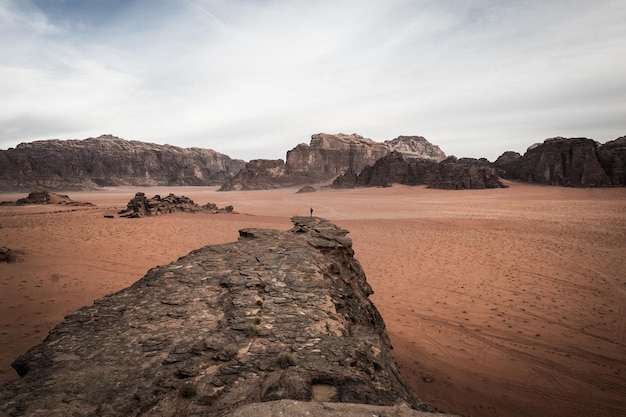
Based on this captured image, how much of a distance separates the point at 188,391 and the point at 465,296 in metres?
10.3

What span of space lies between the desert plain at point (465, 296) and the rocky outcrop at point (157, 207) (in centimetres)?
439

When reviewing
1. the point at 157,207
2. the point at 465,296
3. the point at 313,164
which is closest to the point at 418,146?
the point at 313,164

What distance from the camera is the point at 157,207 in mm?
28406

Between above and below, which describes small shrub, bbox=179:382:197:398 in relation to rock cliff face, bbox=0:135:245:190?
below

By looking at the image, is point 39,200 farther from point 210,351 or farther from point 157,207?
point 210,351

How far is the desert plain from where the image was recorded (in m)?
6.09

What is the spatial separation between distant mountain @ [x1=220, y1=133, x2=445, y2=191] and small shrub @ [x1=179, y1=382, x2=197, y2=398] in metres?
94.2

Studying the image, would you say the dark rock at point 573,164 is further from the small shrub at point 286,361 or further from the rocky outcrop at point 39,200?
the rocky outcrop at point 39,200

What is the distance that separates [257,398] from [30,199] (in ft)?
166

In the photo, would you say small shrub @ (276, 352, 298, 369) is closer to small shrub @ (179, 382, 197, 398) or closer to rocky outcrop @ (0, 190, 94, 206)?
small shrub @ (179, 382, 197, 398)

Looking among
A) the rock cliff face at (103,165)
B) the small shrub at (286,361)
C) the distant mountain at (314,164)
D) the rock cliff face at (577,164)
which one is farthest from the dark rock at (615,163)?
the rock cliff face at (103,165)

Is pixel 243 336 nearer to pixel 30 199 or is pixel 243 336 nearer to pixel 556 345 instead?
pixel 556 345

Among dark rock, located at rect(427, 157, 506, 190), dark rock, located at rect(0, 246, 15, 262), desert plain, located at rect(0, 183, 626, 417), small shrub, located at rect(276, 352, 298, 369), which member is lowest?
desert plain, located at rect(0, 183, 626, 417)

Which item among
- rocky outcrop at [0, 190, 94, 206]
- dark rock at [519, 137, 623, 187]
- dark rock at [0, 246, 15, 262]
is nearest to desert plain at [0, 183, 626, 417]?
dark rock at [0, 246, 15, 262]
